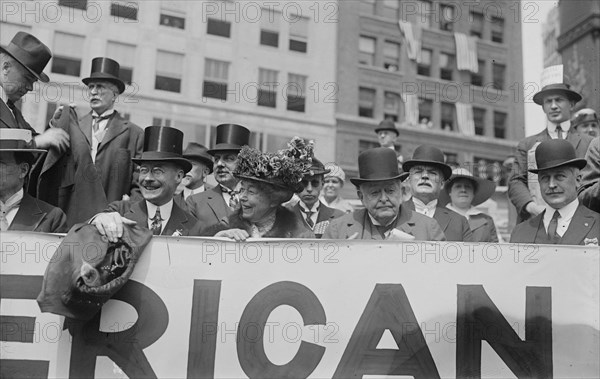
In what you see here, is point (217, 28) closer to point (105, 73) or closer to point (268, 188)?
point (105, 73)

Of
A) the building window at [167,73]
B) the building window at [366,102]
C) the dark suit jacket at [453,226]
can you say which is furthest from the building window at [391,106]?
the dark suit jacket at [453,226]

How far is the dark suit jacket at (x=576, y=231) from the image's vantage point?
13.7 feet

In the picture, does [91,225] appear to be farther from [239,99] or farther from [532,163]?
[239,99]

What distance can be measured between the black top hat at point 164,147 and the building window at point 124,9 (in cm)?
2008

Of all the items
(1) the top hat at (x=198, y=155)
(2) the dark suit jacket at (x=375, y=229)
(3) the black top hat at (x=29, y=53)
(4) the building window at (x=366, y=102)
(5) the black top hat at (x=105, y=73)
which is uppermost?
(4) the building window at (x=366, y=102)

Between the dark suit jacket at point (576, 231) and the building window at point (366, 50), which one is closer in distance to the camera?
the dark suit jacket at point (576, 231)

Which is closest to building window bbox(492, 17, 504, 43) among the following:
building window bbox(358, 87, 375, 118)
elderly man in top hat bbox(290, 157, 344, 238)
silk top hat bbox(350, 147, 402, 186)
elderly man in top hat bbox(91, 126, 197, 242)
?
building window bbox(358, 87, 375, 118)

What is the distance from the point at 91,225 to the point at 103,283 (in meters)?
0.34

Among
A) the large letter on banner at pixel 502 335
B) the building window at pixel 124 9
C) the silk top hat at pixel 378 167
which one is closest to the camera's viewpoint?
the large letter on banner at pixel 502 335

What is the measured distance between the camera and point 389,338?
3551 mm

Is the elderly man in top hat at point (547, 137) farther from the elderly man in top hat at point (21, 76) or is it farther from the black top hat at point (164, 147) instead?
the elderly man in top hat at point (21, 76)

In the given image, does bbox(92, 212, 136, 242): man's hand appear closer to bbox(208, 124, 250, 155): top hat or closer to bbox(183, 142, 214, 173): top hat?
bbox(208, 124, 250, 155): top hat

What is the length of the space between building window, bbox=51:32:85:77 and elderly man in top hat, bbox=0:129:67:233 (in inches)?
821

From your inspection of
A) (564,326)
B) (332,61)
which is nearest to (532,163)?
(564,326)
